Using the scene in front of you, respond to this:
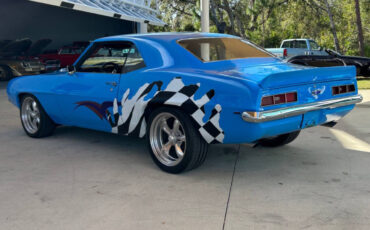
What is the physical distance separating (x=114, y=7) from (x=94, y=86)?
1682cm

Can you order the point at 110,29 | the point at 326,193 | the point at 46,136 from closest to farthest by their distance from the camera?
the point at 326,193
the point at 46,136
the point at 110,29

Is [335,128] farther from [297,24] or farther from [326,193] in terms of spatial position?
[297,24]

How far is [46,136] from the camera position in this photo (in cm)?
632

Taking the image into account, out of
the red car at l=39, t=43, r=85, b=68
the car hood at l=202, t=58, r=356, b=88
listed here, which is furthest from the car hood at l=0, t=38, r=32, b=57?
the car hood at l=202, t=58, r=356, b=88

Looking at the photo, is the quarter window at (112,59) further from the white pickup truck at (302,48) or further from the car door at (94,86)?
the white pickup truck at (302,48)

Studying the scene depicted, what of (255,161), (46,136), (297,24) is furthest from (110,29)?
(255,161)

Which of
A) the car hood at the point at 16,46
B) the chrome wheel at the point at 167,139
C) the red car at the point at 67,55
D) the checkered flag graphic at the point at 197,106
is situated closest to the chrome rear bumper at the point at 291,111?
the checkered flag graphic at the point at 197,106

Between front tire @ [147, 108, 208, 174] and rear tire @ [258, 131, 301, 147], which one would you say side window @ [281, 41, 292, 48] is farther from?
front tire @ [147, 108, 208, 174]

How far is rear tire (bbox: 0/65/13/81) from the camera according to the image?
17.2 metres

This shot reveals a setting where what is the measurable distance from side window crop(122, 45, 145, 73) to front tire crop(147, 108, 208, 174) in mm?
625

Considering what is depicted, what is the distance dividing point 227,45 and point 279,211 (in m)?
2.35

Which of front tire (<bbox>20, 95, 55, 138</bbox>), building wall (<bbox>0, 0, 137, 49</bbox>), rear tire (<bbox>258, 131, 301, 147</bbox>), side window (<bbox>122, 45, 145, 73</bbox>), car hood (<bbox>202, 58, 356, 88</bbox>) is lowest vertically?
rear tire (<bbox>258, 131, 301, 147</bbox>)

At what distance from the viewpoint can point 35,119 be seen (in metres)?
6.34

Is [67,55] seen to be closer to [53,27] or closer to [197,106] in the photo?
[53,27]
